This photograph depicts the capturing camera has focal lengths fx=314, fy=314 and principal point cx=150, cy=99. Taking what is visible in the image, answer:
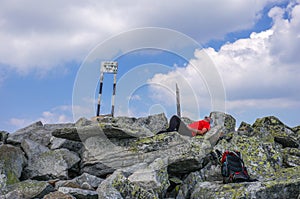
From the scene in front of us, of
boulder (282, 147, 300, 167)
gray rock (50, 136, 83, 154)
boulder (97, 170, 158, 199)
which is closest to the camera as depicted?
boulder (97, 170, 158, 199)

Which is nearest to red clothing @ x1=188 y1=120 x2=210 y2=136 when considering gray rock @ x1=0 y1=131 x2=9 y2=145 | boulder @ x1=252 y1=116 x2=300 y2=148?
boulder @ x1=252 y1=116 x2=300 y2=148

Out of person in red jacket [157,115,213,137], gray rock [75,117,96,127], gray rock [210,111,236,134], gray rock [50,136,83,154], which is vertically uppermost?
gray rock [210,111,236,134]

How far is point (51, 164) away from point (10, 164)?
1.57m

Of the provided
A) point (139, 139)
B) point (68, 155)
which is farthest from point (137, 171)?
point (68, 155)

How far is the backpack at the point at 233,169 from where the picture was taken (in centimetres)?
1006

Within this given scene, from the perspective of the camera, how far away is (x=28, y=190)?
9.42 metres

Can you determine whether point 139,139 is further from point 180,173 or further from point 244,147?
point 244,147

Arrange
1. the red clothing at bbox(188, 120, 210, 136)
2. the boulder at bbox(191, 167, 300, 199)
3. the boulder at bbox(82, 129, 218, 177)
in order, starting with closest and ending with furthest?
the boulder at bbox(191, 167, 300, 199)
the boulder at bbox(82, 129, 218, 177)
the red clothing at bbox(188, 120, 210, 136)

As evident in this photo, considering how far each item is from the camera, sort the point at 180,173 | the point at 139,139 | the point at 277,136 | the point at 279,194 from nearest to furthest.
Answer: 1. the point at 279,194
2. the point at 180,173
3. the point at 139,139
4. the point at 277,136

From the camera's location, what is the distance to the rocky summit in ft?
29.7

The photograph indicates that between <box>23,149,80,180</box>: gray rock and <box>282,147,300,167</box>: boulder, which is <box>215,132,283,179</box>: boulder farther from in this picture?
<box>23,149,80,180</box>: gray rock

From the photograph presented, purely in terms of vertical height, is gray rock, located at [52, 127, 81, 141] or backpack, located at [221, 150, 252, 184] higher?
gray rock, located at [52, 127, 81, 141]

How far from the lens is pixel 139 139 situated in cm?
1328

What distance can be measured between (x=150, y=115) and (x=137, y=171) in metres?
9.45
